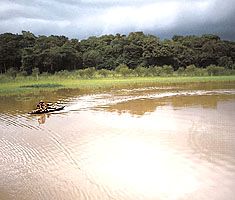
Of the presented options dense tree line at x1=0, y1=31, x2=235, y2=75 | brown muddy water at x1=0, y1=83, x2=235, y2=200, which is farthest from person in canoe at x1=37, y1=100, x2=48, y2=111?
dense tree line at x1=0, y1=31, x2=235, y2=75

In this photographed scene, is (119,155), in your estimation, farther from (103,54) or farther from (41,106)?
(103,54)

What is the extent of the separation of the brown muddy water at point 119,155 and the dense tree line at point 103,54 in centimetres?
2851

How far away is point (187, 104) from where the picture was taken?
19844mm

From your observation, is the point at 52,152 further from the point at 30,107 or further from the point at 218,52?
the point at 218,52

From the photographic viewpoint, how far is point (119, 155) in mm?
9742

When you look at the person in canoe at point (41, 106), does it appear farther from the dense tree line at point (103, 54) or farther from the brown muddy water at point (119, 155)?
the dense tree line at point (103, 54)

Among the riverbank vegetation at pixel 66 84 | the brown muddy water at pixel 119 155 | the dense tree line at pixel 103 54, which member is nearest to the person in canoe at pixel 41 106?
the brown muddy water at pixel 119 155

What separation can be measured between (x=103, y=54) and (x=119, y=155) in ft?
151

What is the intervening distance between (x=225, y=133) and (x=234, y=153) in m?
2.51

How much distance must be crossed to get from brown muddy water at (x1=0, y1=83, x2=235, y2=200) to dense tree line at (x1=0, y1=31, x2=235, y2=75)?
28.5 metres

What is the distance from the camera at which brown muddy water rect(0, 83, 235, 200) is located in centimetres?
727

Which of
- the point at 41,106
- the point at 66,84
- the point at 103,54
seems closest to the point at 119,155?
the point at 41,106

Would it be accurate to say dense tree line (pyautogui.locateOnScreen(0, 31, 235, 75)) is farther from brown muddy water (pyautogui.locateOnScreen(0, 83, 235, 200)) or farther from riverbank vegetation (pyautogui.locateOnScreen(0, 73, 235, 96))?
brown muddy water (pyautogui.locateOnScreen(0, 83, 235, 200))

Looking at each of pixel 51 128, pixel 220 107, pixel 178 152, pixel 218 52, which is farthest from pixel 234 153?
pixel 218 52
